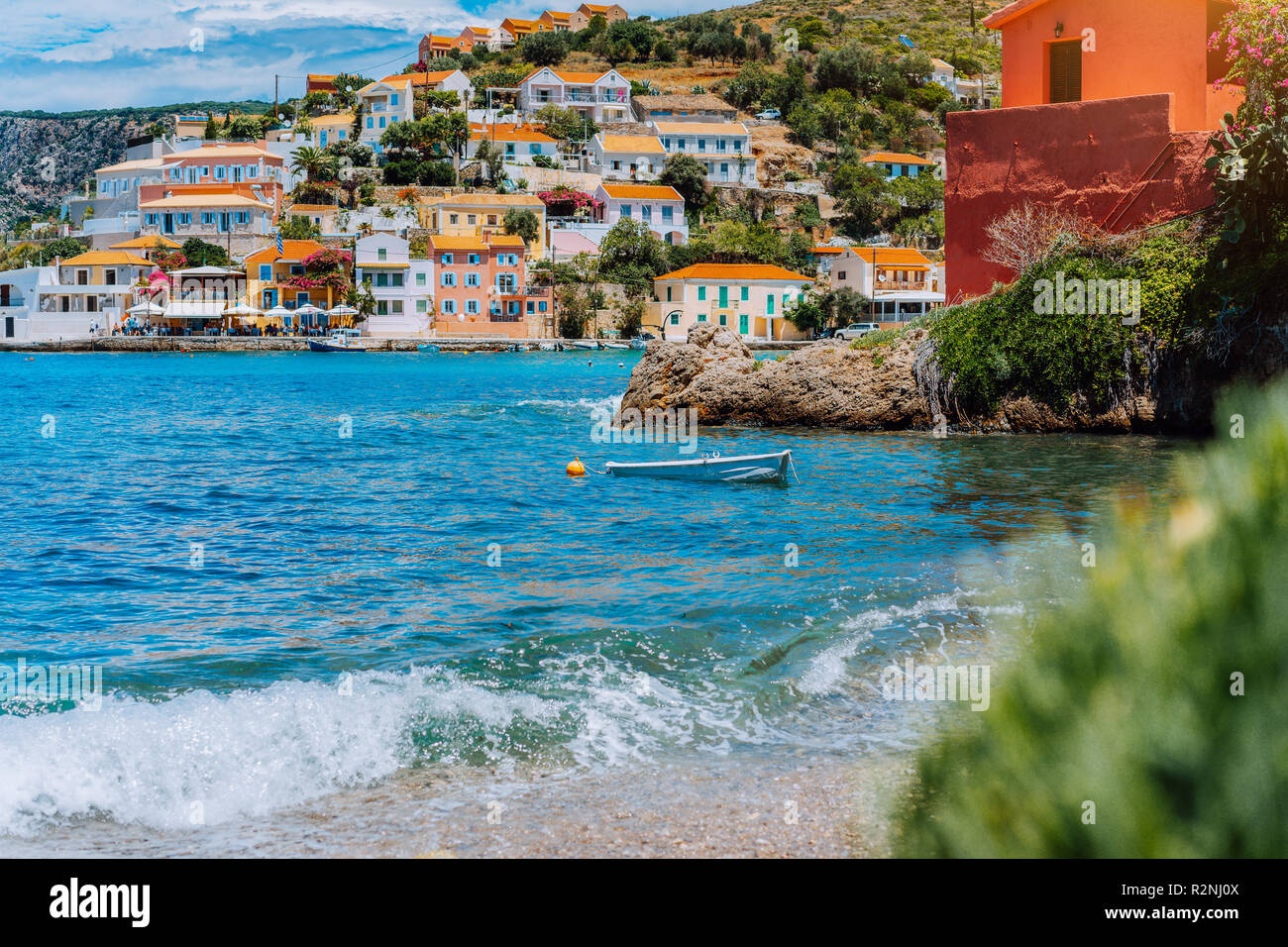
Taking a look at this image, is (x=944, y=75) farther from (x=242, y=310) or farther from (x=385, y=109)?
(x=242, y=310)

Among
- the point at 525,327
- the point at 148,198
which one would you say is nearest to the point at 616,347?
the point at 525,327

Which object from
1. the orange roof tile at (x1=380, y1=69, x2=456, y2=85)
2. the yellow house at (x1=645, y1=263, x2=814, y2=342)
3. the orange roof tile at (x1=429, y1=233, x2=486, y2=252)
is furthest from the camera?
the orange roof tile at (x1=380, y1=69, x2=456, y2=85)

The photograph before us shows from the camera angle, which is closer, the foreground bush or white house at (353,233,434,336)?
the foreground bush

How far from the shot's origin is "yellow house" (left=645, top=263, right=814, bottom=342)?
87312mm

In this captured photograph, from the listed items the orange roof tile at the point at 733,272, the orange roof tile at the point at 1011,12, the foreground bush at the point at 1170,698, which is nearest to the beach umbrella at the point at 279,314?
the orange roof tile at the point at 733,272

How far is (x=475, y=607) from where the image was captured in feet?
42.7

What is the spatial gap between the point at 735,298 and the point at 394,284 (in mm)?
27911

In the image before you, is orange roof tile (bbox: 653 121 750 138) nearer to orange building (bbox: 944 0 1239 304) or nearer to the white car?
the white car

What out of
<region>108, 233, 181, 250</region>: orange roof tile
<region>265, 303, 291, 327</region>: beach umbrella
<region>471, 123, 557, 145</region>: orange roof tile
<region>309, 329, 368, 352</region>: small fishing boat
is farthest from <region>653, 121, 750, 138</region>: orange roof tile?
<region>108, 233, 181, 250</region>: orange roof tile

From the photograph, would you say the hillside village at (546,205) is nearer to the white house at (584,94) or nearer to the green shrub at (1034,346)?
the white house at (584,94)

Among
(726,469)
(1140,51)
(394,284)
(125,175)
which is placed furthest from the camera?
(125,175)

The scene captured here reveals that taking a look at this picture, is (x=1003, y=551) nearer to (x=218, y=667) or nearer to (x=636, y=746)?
(x=636, y=746)

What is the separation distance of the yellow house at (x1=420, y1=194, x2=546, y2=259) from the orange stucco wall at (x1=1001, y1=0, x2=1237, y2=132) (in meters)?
71.8

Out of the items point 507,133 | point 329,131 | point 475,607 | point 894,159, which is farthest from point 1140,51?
point 329,131
